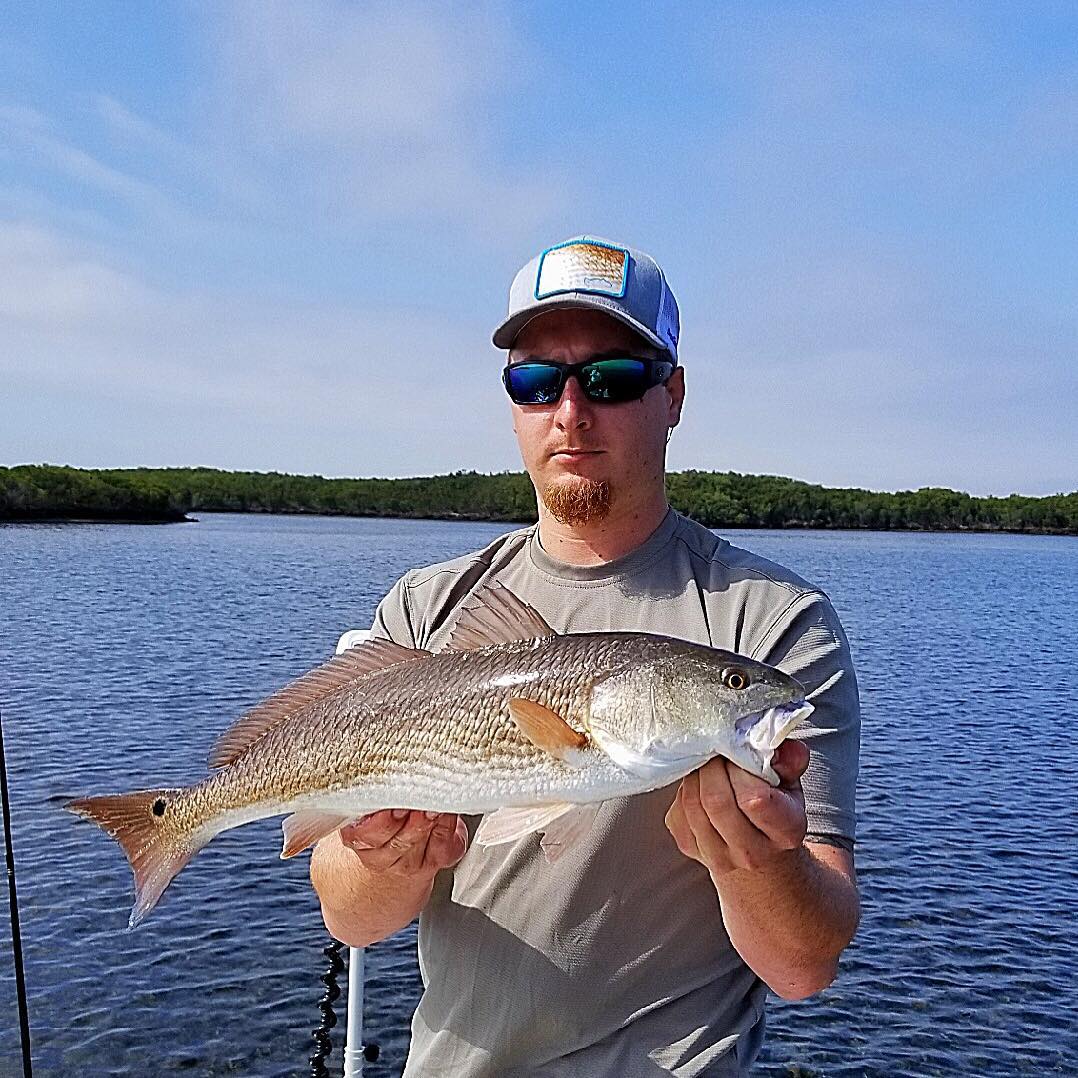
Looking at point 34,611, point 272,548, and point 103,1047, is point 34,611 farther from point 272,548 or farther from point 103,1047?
point 272,548

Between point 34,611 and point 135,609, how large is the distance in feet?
9.49

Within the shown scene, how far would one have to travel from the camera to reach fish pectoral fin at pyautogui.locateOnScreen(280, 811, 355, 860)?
3.33 metres

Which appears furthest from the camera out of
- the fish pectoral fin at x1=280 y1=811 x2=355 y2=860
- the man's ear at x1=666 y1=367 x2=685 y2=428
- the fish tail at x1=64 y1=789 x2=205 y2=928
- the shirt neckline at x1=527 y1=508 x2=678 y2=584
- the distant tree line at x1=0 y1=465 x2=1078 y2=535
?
the distant tree line at x1=0 y1=465 x2=1078 y2=535

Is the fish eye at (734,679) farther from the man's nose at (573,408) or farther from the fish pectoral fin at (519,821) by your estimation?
the man's nose at (573,408)

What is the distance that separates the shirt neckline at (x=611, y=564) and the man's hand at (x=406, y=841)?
88 cm

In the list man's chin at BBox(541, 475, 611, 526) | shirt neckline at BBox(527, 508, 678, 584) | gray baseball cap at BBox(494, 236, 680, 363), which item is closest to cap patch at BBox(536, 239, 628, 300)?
gray baseball cap at BBox(494, 236, 680, 363)

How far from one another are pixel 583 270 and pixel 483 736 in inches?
61.8

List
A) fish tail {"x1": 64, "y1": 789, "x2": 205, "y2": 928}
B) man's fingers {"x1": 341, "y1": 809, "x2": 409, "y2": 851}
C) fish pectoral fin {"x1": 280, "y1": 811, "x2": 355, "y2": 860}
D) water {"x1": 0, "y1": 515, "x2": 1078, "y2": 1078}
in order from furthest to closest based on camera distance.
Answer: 1. water {"x1": 0, "y1": 515, "x2": 1078, "y2": 1078}
2. fish tail {"x1": 64, "y1": 789, "x2": 205, "y2": 928}
3. fish pectoral fin {"x1": 280, "y1": 811, "x2": 355, "y2": 860}
4. man's fingers {"x1": 341, "y1": 809, "x2": 409, "y2": 851}

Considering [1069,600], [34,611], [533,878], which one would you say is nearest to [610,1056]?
[533,878]

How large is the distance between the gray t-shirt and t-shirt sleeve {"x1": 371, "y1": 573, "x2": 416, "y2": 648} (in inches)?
26.4

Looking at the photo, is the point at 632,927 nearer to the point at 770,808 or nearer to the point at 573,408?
the point at 770,808

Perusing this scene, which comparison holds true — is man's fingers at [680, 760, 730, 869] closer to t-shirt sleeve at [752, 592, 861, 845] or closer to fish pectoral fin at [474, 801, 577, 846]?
fish pectoral fin at [474, 801, 577, 846]

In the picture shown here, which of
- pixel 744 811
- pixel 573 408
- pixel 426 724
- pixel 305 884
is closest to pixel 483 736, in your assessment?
pixel 426 724

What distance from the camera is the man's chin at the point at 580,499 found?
12.1 ft
